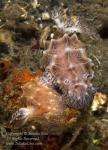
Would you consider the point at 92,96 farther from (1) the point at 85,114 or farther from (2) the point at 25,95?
(2) the point at 25,95

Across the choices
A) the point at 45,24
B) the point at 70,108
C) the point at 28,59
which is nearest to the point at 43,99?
the point at 70,108

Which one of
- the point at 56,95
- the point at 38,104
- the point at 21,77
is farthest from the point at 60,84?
the point at 21,77

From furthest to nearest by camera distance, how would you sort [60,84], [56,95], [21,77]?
[21,77] → [60,84] → [56,95]

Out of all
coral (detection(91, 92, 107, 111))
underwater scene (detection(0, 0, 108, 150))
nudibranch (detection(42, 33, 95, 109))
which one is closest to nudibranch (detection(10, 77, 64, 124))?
underwater scene (detection(0, 0, 108, 150))

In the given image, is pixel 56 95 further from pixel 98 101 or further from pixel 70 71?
pixel 98 101

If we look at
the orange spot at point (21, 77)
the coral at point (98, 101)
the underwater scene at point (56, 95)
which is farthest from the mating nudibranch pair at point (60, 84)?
the coral at point (98, 101)

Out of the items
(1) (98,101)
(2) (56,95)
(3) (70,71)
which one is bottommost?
(1) (98,101)

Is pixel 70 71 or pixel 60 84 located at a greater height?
pixel 70 71

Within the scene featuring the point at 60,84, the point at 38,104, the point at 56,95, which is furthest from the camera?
the point at 60,84
